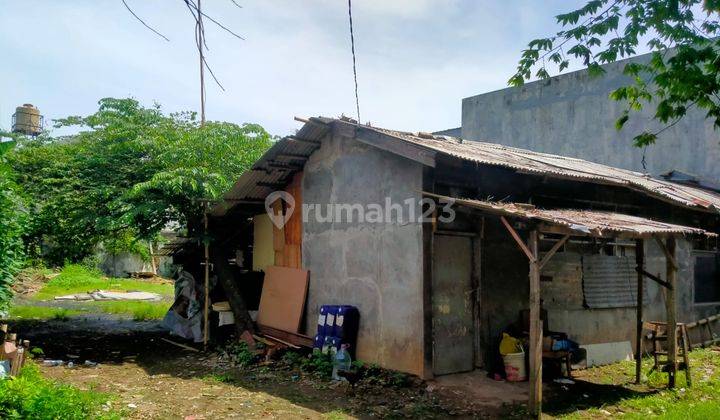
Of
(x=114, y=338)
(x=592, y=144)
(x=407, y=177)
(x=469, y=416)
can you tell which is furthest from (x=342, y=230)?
(x=592, y=144)

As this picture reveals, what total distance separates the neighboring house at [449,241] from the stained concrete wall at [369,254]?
0.02 m

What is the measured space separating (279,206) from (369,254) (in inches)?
125

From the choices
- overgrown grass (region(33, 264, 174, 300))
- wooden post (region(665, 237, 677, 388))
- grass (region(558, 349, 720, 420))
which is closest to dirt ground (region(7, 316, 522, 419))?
grass (region(558, 349, 720, 420))

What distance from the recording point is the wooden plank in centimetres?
976

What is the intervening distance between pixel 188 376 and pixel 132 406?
192cm

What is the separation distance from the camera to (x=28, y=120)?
40531mm

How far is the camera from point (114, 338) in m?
12.3

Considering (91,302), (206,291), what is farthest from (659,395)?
(91,302)

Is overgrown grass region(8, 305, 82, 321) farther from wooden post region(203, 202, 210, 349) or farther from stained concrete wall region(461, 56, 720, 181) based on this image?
stained concrete wall region(461, 56, 720, 181)

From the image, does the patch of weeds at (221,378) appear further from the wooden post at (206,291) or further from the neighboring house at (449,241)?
the wooden post at (206,291)

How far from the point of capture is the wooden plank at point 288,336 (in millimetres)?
9759

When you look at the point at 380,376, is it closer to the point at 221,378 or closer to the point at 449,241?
the point at 449,241

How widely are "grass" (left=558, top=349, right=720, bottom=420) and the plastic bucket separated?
122 cm

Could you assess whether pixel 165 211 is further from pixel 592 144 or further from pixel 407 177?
pixel 592 144
